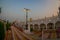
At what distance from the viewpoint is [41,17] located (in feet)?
10.8

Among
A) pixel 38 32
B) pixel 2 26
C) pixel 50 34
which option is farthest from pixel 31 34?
pixel 2 26

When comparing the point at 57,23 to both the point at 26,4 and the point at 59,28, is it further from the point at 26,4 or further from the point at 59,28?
the point at 26,4

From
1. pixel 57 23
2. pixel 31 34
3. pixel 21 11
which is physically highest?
pixel 21 11

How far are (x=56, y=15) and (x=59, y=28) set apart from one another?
246mm

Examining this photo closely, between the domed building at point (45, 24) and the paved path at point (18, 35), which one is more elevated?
the domed building at point (45, 24)

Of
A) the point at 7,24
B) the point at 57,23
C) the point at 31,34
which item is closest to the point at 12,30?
the point at 7,24

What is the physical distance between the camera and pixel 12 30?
3.32m

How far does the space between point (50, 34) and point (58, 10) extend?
0.46 meters

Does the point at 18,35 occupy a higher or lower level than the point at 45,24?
lower

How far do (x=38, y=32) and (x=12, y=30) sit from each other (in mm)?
488

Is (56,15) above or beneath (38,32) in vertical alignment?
above

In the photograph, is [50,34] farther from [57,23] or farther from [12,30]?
[12,30]

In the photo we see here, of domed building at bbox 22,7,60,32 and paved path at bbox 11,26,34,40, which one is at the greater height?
domed building at bbox 22,7,60,32

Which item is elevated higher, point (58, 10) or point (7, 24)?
point (58, 10)
